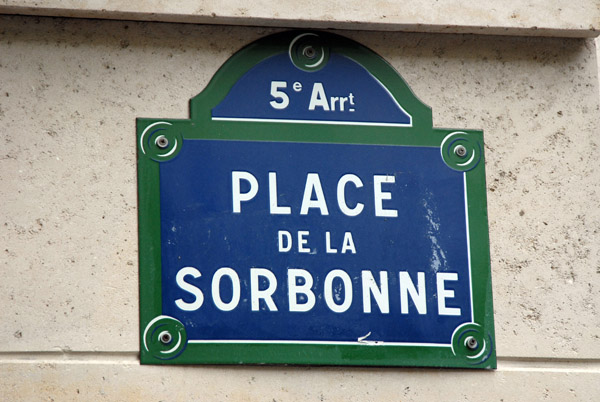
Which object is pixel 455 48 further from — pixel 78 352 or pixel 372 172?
pixel 78 352

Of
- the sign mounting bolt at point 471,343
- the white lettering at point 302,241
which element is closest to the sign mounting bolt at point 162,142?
the white lettering at point 302,241

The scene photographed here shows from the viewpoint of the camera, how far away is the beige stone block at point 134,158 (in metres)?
3.83

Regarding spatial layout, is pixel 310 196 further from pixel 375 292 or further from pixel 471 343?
pixel 471 343

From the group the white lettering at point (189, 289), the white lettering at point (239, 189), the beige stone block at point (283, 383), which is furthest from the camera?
the white lettering at point (239, 189)

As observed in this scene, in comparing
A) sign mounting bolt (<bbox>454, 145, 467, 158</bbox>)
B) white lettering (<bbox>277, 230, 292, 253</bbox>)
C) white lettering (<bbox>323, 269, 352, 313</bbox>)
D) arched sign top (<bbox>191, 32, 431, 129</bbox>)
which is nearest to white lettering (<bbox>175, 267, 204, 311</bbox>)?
white lettering (<bbox>277, 230, 292, 253</bbox>)

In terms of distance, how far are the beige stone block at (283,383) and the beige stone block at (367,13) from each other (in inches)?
42.0

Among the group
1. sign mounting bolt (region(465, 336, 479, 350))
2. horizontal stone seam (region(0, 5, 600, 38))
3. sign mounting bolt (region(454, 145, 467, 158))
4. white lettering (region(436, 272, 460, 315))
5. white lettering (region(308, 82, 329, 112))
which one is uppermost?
horizontal stone seam (region(0, 5, 600, 38))

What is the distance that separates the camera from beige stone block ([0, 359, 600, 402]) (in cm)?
374

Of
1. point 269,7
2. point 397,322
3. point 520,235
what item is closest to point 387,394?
point 397,322

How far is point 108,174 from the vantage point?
12.9 ft

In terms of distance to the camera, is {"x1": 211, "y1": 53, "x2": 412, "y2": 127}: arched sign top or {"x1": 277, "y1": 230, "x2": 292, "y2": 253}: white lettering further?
{"x1": 211, "y1": 53, "x2": 412, "y2": 127}: arched sign top

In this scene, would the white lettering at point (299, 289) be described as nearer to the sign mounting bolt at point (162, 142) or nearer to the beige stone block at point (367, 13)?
the sign mounting bolt at point (162, 142)

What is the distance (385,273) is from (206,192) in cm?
59

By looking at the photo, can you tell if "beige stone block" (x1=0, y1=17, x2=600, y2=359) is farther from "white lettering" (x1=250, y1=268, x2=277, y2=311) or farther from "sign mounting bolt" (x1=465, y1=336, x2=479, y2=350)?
"white lettering" (x1=250, y1=268, x2=277, y2=311)
